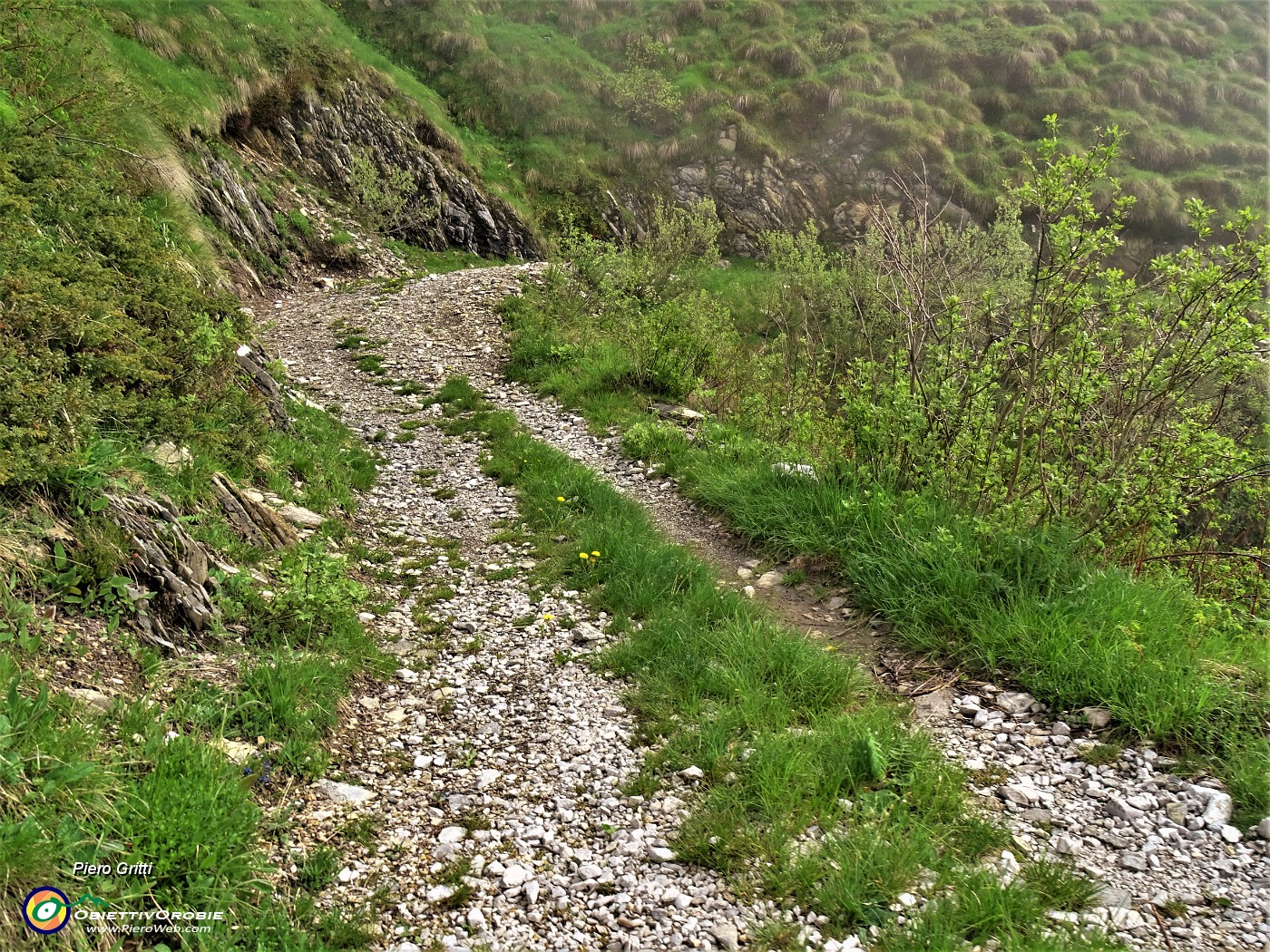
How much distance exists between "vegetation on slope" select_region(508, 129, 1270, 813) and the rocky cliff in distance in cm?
2204

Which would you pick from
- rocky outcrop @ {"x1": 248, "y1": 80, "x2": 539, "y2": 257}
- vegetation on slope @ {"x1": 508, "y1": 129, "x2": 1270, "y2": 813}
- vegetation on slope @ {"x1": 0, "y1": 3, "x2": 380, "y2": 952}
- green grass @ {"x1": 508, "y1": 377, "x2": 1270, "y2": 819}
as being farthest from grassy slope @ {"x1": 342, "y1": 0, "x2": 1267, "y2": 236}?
green grass @ {"x1": 508, "y1": 377, "x2": 1270, "y2": 819}

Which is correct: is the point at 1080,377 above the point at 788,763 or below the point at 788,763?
above

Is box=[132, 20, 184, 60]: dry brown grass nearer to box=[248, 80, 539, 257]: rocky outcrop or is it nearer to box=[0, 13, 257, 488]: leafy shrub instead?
box=[248, 80, 539, 257]: rocky outcrop

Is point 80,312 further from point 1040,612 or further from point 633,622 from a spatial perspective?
point 1040,612

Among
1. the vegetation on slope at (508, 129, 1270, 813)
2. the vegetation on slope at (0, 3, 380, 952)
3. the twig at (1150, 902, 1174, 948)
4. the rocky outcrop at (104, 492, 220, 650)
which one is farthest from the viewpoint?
the vegetation on slope at (508, 129, 1270, 813)

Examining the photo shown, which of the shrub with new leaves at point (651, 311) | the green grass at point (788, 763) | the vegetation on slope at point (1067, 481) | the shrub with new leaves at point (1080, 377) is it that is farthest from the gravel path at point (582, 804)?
the shrub with new leaves at point (651, 311)

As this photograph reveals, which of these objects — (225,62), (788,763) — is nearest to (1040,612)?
(788,763)

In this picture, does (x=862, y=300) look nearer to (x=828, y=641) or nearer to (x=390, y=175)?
(x=390, y=175)

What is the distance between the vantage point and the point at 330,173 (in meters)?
33.8

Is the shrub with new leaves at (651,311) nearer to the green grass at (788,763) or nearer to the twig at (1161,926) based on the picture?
Answer: the green grass at (788,763)

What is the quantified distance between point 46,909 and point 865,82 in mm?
72697

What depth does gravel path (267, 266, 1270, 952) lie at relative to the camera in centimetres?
388

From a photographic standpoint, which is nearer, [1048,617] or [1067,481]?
[1048,617]

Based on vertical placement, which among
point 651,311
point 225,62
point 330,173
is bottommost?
point 651,311
